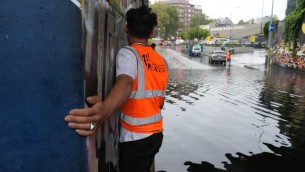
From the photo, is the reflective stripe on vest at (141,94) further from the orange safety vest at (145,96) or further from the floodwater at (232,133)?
the floodwater at (232,133)

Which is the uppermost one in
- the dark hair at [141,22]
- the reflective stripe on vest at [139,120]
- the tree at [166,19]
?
the tree at [166,19]

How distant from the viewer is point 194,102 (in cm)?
1091

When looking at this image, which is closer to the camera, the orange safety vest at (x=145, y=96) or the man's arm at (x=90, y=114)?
the man's arm at (x=90, y=114)

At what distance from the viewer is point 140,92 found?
7.91 feet

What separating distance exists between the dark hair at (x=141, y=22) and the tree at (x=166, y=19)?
131146mm

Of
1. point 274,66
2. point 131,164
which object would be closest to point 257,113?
point 131,164

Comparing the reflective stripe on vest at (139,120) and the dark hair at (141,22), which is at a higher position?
the dark hair at (141,22)

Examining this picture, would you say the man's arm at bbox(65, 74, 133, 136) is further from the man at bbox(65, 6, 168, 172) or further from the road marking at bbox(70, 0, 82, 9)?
the road marking at bbox(70, 0, 82, 9)

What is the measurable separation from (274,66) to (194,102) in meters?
22.9

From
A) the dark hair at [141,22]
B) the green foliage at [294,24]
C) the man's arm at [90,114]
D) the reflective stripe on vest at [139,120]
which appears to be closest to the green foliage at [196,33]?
the green foliage at [294,24]

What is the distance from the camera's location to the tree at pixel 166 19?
13650 cm

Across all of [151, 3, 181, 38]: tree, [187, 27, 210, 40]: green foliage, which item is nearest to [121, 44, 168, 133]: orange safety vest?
[187, 27, 210, 40]: green foliage

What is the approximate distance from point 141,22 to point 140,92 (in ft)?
1.78

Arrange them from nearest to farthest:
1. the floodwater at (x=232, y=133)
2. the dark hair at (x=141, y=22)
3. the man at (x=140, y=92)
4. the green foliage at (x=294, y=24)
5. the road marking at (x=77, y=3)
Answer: the road marking at (x=77, y=3) < the man at (x=140, y=92) < the dark hair at (x=141, y=22) < the floodwater at (x=232, y=133) < the green foliage at (x=294, y=24)
